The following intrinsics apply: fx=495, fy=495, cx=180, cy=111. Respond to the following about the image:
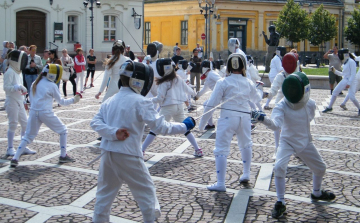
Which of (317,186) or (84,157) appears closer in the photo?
(317,186)

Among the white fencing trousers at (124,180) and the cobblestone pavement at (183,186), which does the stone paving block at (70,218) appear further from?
the white fencing trousers at (124,180)

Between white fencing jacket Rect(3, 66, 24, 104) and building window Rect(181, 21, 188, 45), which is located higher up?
building window Rect(181, 21, 188, 45)

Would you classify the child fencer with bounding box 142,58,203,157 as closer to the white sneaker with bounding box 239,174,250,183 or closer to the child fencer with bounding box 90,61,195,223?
the white sneaker with bounding box 239,174,250,183

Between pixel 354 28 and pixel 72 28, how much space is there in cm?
2843

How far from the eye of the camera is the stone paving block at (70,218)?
512cm

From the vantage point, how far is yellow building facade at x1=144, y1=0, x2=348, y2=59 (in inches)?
1801

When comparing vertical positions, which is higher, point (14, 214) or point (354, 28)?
point (354, 28)

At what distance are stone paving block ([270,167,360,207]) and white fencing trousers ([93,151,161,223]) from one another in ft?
7.93

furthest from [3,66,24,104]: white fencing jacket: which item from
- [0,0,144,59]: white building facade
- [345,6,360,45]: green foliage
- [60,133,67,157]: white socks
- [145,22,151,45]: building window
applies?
[345,6,360,45]: green foliage

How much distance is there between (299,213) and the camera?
17.7 ft

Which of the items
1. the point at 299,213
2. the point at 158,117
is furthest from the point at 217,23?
the point at 158,117

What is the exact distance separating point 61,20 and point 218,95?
29.9 meters

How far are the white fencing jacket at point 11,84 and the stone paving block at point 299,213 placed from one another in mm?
4435

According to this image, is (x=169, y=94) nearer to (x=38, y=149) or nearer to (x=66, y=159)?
(x=66, y=159)
